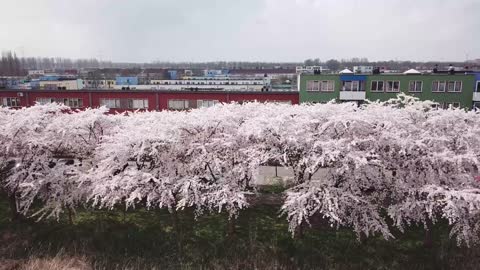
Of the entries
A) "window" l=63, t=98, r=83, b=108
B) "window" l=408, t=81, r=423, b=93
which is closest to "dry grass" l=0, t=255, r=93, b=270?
"window" l=63, t=98, r=83, b=108

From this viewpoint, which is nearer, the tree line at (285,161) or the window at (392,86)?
the tree line at (285,161)

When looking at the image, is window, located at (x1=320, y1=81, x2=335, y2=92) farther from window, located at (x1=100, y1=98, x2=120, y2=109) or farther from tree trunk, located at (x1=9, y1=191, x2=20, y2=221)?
tree trunk, located at (x1=9, y1=191, x2=20, y2=221)

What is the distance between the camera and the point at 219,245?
18266 millimetres

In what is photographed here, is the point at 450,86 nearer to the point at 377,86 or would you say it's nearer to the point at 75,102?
A: the point at 377,86

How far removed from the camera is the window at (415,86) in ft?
150

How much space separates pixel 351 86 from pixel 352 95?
1.19 metres

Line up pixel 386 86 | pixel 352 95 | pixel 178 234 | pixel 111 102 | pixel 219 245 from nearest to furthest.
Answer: pixel 219 245
pixel 178 234
pixel 386 86
pixel 352 95
pixel 111 102

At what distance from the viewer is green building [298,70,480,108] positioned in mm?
44844

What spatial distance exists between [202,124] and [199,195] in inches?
136

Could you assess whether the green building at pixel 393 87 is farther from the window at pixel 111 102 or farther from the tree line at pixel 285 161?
the tree line at pixel 285 161

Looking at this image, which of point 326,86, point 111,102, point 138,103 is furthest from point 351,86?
point 111,102

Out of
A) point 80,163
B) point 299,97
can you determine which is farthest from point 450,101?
point 80,163

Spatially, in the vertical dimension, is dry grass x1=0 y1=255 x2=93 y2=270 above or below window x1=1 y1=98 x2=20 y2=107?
below

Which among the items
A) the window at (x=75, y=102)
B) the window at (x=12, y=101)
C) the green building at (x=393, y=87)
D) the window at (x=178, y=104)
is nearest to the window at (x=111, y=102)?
the window at (x=75, y=102)
